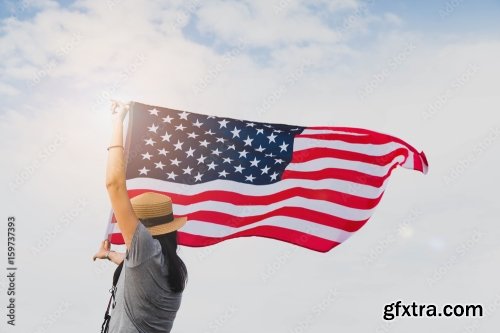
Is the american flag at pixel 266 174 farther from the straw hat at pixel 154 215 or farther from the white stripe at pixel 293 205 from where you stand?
the straw hat at pixel 154 215

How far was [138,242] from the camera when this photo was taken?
3555mm

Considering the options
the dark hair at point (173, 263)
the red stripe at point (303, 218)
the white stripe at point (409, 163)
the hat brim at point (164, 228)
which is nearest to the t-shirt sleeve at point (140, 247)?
the dark hair at point (173, 263)

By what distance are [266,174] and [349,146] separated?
43.4 inches

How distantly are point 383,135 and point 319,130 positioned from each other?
32.0 inches

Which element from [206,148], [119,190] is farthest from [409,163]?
[119,190]

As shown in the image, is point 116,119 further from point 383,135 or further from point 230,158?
point 383,135

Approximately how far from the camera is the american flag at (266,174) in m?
7.68

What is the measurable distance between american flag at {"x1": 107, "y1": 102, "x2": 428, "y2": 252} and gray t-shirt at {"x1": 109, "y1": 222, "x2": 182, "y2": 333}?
151 inches

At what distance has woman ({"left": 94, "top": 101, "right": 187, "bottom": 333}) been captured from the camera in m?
3.60

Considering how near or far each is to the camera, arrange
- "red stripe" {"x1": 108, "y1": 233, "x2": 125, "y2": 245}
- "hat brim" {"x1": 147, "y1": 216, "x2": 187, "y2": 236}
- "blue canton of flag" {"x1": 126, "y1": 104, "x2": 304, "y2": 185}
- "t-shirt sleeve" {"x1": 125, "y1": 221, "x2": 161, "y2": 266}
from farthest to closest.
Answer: "blue canton of flag" {"x1": 126, "y1": 104, "x2": 304, "y2": 185}, "red stripe" {"x1": 108, "y1": 233, "x2": 125, "y2": 245}, "hat brim" {"x1": 147, "y1": 216, "x2": 187, "y2": 236}, "t-shirt sleeve" {"x1": 125, "y1": 221, "x2": 161, "y2": 266}

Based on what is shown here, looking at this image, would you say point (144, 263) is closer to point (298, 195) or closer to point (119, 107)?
point (119, 107)

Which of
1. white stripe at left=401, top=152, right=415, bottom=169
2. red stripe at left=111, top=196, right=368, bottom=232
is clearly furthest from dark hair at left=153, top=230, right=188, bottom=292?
white stripe at left=401, top=152, right=415, bottom=169

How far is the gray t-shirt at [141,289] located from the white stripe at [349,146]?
453 centimetres

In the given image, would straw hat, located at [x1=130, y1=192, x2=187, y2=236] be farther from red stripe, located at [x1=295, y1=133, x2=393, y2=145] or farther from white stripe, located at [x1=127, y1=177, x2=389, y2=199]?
red stripe, located at [x1=295, y1=133, x2=393, y2=145]
